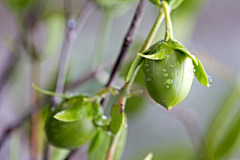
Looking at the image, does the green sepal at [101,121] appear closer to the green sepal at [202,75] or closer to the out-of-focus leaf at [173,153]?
the green sepal at [202,75]

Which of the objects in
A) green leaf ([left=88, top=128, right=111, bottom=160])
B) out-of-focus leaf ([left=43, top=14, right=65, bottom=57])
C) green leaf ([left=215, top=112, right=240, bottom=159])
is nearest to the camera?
green leaf ([left=88, top=128, right=111, bottom=160])

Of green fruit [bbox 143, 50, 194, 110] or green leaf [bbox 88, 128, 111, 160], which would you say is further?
green leaf [bbox 88, 128, 111, 160]

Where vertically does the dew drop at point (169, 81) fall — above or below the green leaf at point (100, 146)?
above

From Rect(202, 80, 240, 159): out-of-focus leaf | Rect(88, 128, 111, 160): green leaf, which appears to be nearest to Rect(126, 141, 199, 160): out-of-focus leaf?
Rect(202, 80, 240, 159): out-of-focus leaf

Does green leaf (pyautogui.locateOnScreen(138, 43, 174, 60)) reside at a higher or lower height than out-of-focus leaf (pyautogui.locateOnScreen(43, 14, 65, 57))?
higher

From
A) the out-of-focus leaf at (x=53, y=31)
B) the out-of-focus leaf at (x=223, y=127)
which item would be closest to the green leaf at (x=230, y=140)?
the out-of-focus leaf at (x=223, y=127)

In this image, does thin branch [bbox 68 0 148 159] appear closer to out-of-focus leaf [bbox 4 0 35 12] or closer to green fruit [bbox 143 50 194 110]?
green fruit [bbox 143 50 194 110]

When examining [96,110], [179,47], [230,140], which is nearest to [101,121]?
[96,110]
